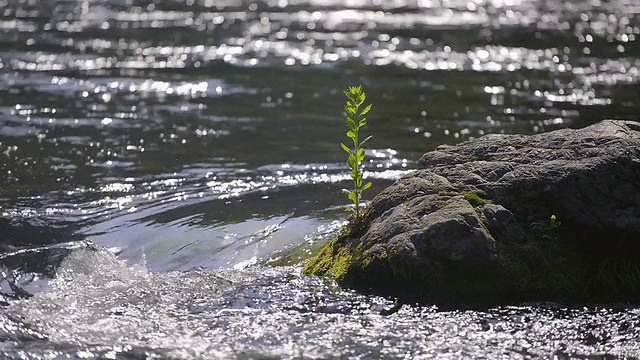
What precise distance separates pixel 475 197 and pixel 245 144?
4.69m

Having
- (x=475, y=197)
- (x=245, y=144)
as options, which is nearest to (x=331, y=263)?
(x=475, y=197)

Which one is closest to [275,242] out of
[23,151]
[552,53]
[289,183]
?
[289,183]

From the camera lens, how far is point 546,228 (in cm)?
509

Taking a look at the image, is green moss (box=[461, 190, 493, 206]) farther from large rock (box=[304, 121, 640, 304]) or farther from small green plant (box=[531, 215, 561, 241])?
small green plant (box=[531, 215, 561, 241])

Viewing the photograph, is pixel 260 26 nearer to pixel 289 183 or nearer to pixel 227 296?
pixel 289 183

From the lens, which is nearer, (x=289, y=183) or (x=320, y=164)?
(x=289, y=183)

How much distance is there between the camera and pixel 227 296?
5.02 meters

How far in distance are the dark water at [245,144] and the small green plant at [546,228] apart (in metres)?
0.47

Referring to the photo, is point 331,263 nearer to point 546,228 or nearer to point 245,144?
point 546,228

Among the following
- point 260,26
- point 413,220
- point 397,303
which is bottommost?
point 397,303

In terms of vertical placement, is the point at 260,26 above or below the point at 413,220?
above

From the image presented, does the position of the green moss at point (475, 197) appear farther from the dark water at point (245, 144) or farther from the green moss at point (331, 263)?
the green moss at point (331, 263)

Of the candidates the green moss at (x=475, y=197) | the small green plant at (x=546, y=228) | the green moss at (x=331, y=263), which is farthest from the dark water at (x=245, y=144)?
the green moss at (x=475, y=197)

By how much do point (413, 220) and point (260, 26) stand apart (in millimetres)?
12873
